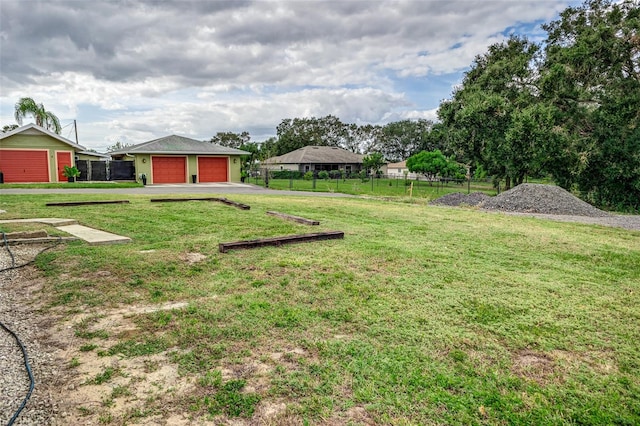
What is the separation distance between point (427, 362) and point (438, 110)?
2281cm

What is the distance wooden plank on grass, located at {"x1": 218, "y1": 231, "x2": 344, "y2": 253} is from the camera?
5.19 m

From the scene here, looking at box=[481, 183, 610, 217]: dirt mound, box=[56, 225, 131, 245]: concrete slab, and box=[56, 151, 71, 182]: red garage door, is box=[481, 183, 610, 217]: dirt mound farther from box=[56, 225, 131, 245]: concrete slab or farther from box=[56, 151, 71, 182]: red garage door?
box=[56, 151, 71, 182]: red garage door

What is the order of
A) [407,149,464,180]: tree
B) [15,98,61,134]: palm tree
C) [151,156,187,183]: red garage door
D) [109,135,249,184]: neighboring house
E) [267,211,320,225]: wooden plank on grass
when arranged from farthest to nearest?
[407,149,464,180]: tree → [15,98,61,134]: palm tree → [151,156,187,183]: red garage door → [109,135,249,184]: neighboring house → [267,211,320,225]: wooden plank on grass

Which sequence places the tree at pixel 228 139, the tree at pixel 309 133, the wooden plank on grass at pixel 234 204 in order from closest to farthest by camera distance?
the wooden plank on grass at pixel 234 204
the tree at pixel 309 133
the tree at pixel 228 139

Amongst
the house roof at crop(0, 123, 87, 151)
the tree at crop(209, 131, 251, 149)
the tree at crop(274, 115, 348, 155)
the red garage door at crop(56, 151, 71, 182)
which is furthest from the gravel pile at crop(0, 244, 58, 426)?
the tree at crop(209, 131, 251, 149)

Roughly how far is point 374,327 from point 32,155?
25.7 meters

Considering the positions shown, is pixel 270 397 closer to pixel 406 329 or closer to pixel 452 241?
pixel 406 329

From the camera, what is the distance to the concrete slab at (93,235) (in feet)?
18.1

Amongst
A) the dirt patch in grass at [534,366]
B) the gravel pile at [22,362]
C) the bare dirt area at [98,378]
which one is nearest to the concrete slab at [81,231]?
the gravel pile at [22,362]

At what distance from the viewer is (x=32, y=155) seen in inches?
844

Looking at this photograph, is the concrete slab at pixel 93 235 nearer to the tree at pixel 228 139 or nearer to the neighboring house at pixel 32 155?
the neighboring house at pixel 32 155

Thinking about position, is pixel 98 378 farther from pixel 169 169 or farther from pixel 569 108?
pixel 169 169

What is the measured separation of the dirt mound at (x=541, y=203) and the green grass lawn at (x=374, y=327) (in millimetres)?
7715

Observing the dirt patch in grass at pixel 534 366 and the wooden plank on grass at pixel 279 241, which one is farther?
the wooden plank on grass at pixel 279 241
